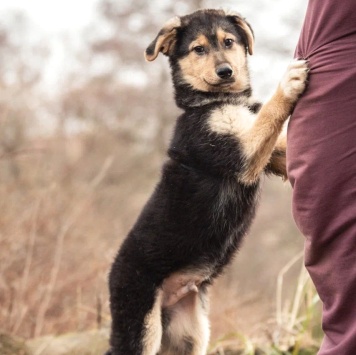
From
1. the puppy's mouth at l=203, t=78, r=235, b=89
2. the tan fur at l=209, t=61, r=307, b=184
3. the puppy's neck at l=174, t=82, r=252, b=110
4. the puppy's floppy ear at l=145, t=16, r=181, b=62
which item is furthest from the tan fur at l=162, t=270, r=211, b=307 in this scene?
the puppy's floppy ear at l=145, t=16, r=181, b=62

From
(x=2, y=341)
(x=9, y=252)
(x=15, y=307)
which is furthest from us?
(x=9, y=252)

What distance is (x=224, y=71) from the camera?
4191mm

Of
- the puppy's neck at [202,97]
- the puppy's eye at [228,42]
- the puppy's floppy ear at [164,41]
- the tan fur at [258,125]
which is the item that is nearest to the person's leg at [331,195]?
the tan fur at [258,125]

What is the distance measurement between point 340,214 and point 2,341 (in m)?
3.55

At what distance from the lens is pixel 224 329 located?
8312mm

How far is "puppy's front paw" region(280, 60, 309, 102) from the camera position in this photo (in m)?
3.08

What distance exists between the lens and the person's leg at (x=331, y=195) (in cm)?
263

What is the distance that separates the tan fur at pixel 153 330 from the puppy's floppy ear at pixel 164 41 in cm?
149

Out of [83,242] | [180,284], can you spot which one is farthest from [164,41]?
[83,242]

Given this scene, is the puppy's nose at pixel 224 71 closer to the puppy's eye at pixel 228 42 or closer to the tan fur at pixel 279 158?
the puppy's eye at pixel 228 42

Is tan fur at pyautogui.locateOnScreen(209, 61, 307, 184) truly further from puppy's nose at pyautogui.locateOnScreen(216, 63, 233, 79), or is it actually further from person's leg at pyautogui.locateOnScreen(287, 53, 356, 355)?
person's leg at pyautogui.locateOnScreen(287, 53, 356, 355)

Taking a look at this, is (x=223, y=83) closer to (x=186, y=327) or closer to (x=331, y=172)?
(x=186, y=327)

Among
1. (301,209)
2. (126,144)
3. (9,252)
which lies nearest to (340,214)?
(301,209)

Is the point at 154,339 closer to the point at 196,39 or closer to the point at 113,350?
the point at 113,350
